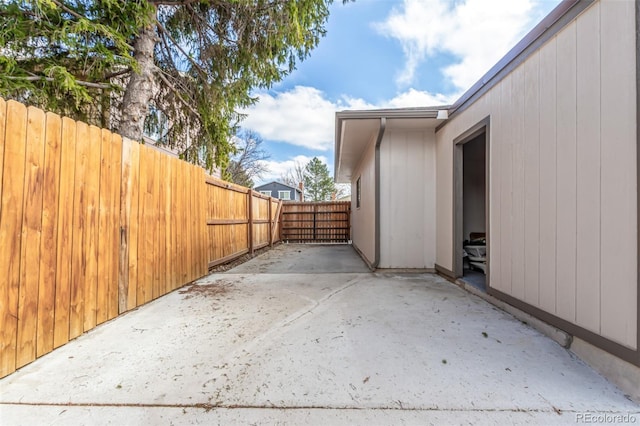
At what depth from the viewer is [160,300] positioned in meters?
3.33

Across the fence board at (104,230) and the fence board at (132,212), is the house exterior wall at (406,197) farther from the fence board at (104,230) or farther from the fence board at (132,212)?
the fence board at (104,230)

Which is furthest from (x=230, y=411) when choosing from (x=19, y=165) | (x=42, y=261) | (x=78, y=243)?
(x=19, y=165)

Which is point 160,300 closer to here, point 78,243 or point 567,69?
point 78,243

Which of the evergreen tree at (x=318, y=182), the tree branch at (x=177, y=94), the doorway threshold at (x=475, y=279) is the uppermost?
the evergreen tree at (x=318, y=182)

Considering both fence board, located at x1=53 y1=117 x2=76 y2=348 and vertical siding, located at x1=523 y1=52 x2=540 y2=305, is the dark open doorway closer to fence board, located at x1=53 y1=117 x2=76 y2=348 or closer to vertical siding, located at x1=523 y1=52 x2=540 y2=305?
vertical siding, located at x1=523 y1=52 x2=540 y2=305

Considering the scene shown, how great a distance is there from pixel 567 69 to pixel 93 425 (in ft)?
13.4

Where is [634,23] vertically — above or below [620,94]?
above

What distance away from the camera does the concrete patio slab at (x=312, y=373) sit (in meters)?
1.41

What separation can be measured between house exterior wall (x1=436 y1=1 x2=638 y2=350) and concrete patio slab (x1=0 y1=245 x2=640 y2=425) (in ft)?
1.51

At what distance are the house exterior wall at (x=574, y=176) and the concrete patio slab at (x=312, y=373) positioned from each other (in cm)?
46

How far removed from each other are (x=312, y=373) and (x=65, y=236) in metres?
2.35

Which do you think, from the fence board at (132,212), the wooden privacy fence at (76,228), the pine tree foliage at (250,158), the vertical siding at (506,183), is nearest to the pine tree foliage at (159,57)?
the fence board at (132,212)

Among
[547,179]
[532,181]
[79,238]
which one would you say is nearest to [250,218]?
[79,238]

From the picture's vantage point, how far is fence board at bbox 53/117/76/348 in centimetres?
212
